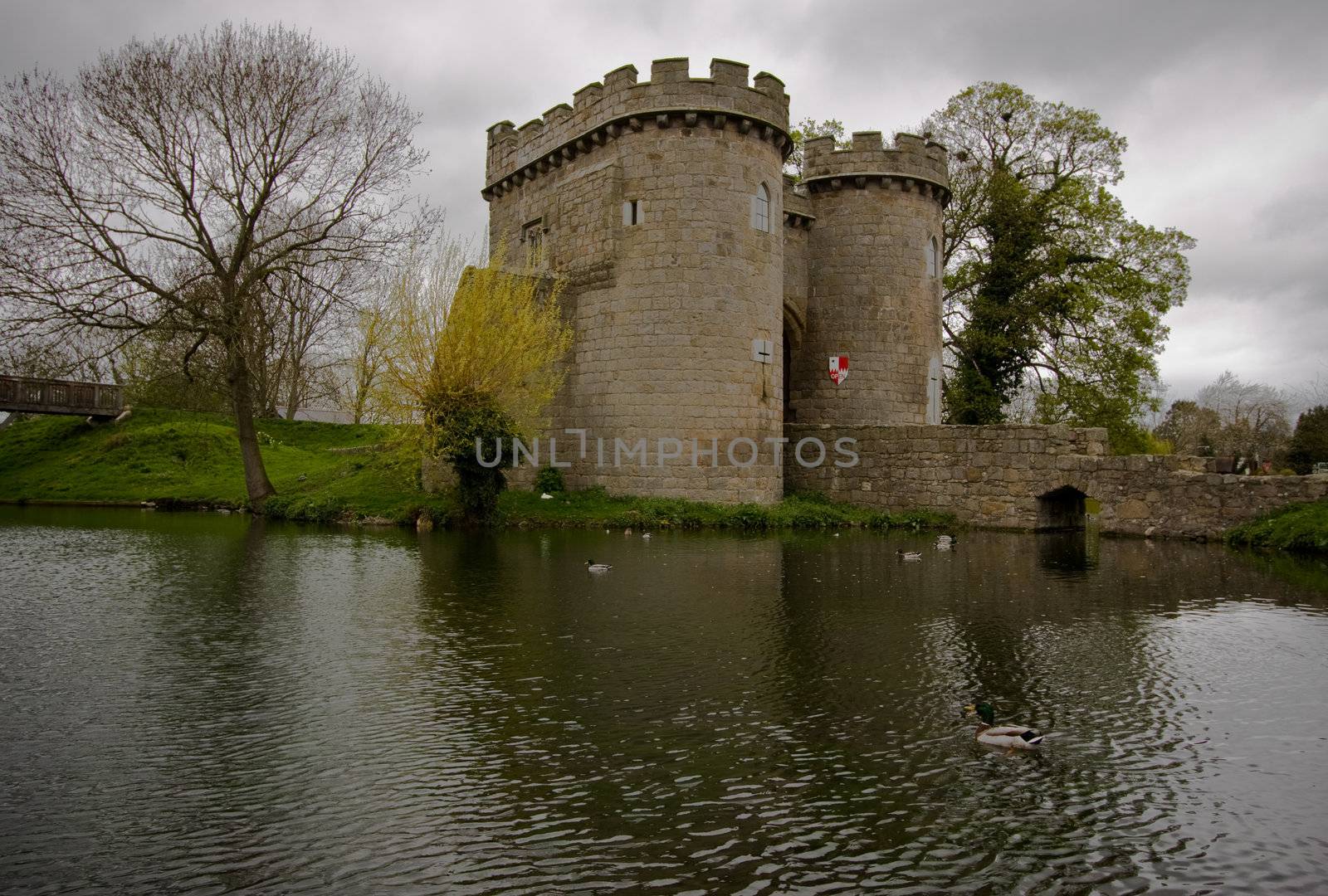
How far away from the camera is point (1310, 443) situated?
3850 centimetres

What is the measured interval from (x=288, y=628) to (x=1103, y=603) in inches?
329

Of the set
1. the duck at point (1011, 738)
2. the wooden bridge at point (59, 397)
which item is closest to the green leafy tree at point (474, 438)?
the duck at point (1011, 738)

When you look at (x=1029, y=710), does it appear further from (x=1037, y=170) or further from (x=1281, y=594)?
(x=1037, y=170)

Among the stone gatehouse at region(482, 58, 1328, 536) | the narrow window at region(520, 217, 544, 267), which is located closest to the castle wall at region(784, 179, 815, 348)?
the stone gatehouse at region(482, 58, 1328, 536)

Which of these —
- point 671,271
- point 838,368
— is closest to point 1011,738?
point 671,271

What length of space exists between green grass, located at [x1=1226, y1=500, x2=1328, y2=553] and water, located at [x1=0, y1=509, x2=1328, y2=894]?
19.8ft

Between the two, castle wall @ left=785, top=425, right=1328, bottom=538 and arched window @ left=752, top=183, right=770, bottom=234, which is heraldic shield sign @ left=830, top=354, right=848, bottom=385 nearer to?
castle wall @ left=785, top=425, right=1328, bottom=538

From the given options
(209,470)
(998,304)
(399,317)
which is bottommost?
(209,470)

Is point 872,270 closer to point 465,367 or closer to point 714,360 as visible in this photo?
point 714,360

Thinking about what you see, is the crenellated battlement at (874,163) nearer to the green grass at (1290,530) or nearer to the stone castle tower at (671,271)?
the stone castle tower at (671,271)

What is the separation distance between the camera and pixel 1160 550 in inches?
639

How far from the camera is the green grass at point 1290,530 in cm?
1599

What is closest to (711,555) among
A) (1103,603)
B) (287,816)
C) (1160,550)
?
(1103,603)

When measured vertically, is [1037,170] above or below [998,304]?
above
